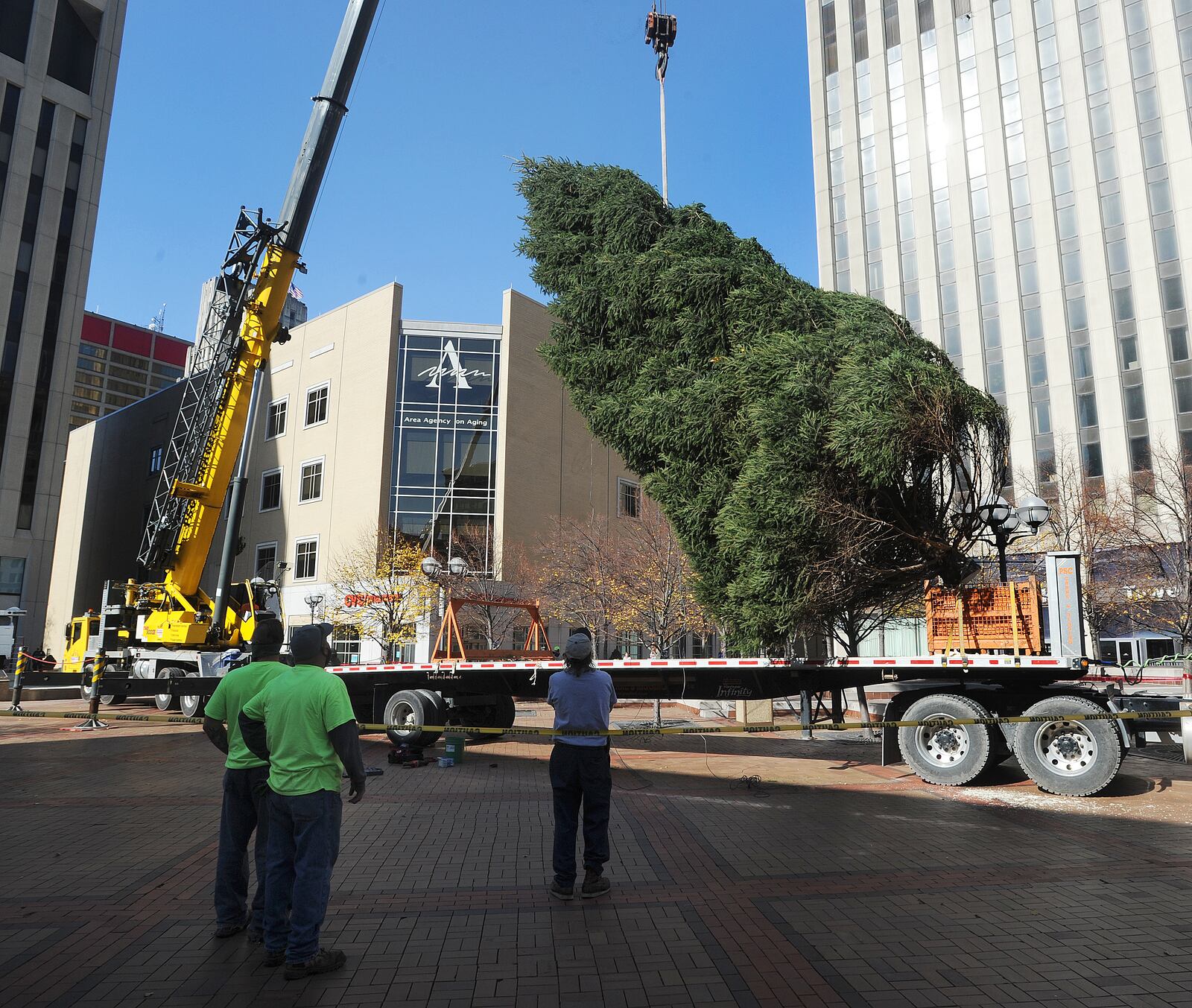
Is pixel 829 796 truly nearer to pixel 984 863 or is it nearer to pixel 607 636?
pixel 984 863

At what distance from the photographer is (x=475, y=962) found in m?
4.37

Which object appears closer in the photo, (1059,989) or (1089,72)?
(1059,989)

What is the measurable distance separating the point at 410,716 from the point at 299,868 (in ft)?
29.6

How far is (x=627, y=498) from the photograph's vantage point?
41.4m

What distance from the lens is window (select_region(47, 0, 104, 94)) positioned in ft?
141

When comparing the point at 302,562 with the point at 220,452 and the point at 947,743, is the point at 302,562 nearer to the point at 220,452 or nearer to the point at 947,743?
the point at 220,452

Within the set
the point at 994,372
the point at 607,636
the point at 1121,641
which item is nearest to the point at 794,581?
the point at 607,636

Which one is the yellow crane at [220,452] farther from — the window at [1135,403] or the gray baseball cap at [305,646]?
the window at [1135,403]

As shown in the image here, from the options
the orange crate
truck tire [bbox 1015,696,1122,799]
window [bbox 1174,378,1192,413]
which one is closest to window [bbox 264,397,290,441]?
the orange crate

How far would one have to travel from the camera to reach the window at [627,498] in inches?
1594

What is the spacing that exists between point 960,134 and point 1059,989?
54.9 m

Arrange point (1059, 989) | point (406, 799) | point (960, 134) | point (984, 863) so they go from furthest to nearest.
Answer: point (960, 134) → point (406, 799) → point (984, 863) → point (1059, 989)

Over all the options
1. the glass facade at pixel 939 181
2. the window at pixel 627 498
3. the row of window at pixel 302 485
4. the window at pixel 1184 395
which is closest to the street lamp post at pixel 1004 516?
the window at pixel 627 498

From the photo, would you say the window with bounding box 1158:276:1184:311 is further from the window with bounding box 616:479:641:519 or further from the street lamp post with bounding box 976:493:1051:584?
the street lamp post with bounding box 976:493:1051:584
